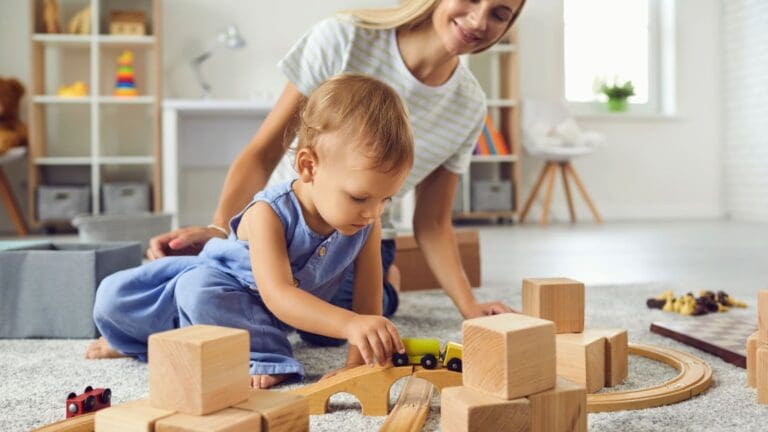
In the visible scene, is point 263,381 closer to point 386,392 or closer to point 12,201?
point 386,392

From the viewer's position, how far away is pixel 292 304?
814 mm

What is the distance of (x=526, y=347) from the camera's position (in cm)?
56

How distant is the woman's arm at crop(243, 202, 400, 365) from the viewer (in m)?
0.74

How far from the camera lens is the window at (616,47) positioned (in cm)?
459

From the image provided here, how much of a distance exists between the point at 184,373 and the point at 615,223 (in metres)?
3.98

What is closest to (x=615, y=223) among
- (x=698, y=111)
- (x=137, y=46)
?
(x=698, y=111)

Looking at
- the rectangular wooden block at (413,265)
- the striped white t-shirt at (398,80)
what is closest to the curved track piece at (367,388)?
the striped white t-shirt at (398,80)

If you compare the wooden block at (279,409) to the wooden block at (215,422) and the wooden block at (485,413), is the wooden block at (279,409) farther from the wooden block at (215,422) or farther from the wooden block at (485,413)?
the wooden block at (485,413)

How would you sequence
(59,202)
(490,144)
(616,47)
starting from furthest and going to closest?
(616,47), (490,144), (59,202)

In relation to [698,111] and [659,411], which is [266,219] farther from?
[698,111]

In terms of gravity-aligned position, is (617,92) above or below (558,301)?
above

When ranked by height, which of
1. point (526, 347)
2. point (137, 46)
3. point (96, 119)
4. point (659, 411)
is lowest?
point (659, 411)

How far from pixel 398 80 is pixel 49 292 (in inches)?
26.9

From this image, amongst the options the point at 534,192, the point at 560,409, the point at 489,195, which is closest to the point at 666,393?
the point at 560,409
